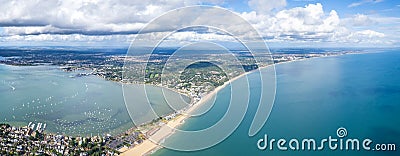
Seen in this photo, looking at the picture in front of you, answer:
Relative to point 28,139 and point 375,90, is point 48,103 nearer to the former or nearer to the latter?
point 28,139

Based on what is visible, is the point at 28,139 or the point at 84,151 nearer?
the point at 84,151

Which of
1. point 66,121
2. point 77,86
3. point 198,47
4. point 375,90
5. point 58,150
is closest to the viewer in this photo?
point 198,47

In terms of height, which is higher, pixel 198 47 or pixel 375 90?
pixel 198 47

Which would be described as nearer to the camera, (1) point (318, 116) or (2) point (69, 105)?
(1) point (318, 116)

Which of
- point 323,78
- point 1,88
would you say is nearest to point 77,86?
point 1,88

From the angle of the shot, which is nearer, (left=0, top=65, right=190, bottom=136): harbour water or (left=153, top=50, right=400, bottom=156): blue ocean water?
(left=153, top=50, right=400, bottom=156): blue ocean water

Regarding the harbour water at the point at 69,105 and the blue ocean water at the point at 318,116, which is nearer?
the blue ocean water at the point at 318,116

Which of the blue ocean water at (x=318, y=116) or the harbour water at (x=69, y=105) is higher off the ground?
the harbour water at (x=69, y=105)

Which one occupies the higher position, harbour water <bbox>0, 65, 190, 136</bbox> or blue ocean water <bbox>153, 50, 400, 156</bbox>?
harbour water <bbox>0, 65, 190, 136</bbox>
